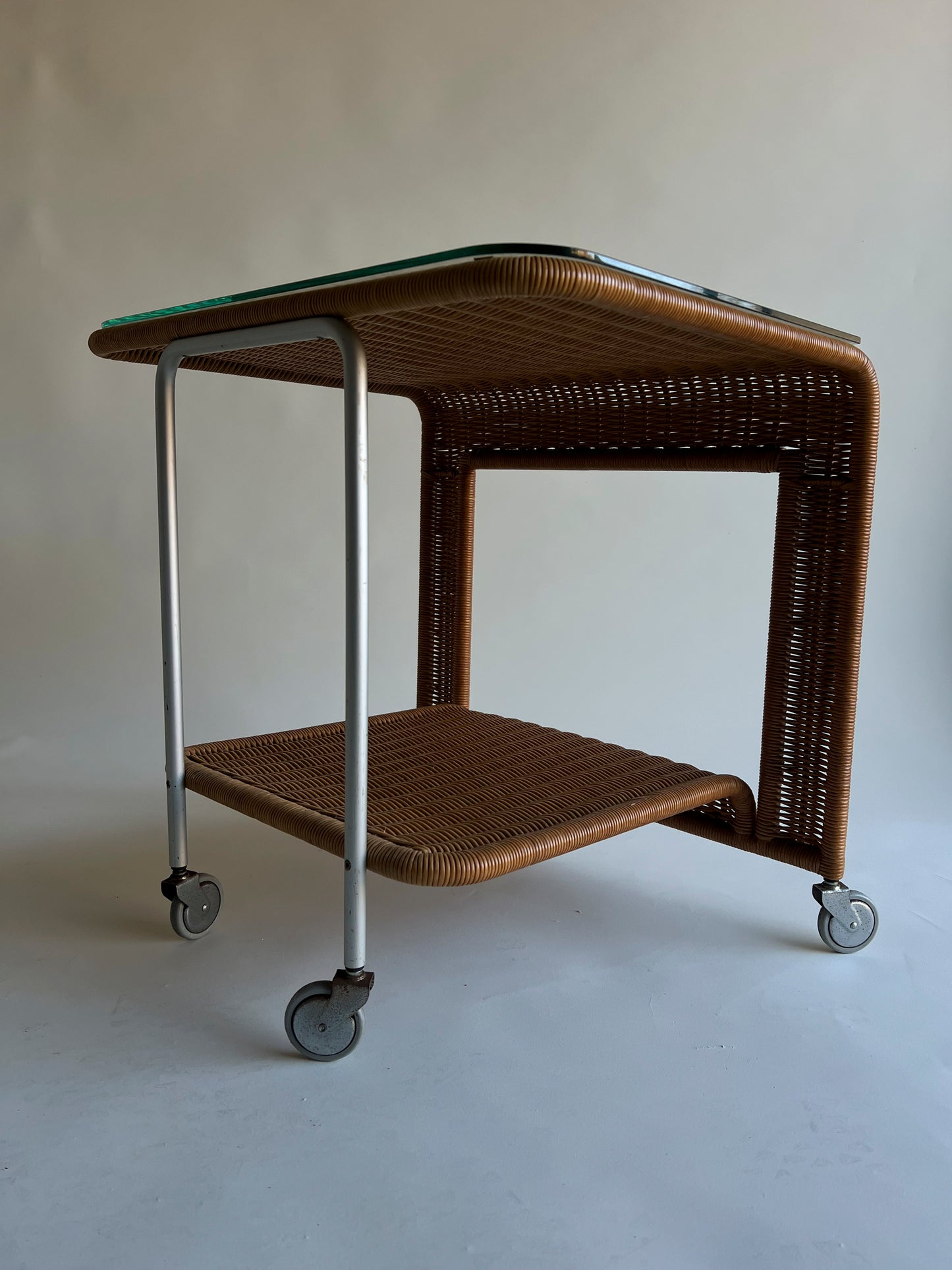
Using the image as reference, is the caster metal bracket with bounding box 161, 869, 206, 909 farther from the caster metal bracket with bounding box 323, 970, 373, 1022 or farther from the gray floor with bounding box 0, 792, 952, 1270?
the caster metal bracket with bounding box 323, 970, 373, 1022

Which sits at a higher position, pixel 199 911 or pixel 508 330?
pixel 508 330

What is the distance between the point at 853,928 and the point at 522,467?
31.8 inches

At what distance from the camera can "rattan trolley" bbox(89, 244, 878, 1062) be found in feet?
3.22

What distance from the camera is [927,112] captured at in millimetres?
2342

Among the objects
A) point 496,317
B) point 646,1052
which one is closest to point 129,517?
point 496,317

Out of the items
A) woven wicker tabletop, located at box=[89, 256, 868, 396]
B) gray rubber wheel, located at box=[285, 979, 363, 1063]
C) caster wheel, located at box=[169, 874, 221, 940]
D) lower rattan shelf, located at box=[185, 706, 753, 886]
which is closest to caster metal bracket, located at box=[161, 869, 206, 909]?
caster wheel, located at box=[169, 874, 221, 940]

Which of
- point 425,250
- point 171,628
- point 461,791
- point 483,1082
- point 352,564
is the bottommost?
point 483,1082

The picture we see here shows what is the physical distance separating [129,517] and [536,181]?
112 cm

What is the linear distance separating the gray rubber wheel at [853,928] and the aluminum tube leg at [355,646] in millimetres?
616

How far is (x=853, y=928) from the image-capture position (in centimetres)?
133

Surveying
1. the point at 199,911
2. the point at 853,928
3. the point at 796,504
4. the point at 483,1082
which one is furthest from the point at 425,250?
the point at 483,1082

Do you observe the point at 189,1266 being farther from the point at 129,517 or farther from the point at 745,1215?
the point at 129,517

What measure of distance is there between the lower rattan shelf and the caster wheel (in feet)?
0.44

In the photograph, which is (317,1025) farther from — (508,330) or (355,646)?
(508,330)
